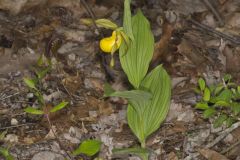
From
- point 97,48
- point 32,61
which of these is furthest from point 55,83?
point 97,48

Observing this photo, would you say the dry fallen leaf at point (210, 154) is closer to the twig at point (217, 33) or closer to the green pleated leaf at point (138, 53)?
the green pleated leaf at point (138, 53)

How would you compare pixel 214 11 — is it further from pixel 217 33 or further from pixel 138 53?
pixel 138 53

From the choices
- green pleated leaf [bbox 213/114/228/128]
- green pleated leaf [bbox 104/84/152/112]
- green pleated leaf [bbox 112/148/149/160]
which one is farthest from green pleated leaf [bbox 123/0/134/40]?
green pleated leaf [bbox 213/114/228/128]

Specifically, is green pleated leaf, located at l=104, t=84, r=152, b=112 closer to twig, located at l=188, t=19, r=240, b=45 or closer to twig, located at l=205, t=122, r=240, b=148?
twig, located at l=205, t=122, r=240, b=148

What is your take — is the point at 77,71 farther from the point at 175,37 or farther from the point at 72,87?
the point at 175,37

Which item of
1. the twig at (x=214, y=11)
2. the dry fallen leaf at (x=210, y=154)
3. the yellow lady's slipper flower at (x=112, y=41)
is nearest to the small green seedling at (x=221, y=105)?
the dry fallen leaf at (x=210, y=154)

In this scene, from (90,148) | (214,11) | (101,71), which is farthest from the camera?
(214,11)

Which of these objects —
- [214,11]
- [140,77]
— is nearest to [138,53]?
[140,77]
